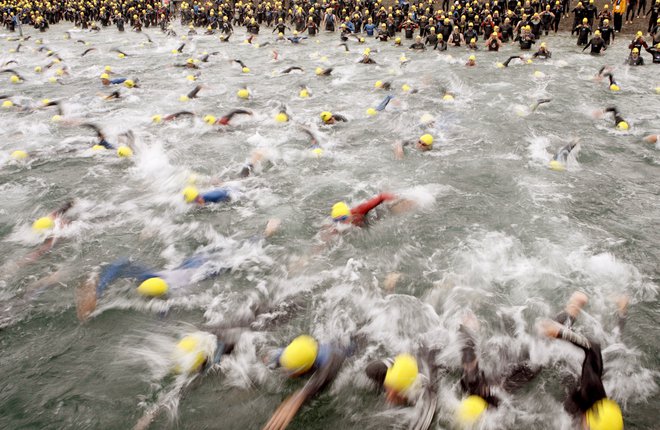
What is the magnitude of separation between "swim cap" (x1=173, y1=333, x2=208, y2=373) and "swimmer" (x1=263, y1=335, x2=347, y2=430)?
678mm

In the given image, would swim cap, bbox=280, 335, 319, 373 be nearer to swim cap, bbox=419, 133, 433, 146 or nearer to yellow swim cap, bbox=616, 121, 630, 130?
swim cap, bbox=419, 133, 433, 146

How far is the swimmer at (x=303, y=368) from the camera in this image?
329 cm

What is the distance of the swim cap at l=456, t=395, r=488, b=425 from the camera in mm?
3137

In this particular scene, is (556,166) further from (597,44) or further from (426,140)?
(597,44)

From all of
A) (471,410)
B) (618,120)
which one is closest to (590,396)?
Answer: (471,410)

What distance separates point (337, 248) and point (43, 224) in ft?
13.7

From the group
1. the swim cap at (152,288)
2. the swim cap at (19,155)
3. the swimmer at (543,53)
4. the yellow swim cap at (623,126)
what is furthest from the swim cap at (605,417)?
the swimmer at (543,53)

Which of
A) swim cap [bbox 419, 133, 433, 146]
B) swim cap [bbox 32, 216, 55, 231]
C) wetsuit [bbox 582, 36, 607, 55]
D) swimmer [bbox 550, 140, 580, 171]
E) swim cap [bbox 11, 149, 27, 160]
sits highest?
wetsuit [bbox 582, 36, 607, 55]

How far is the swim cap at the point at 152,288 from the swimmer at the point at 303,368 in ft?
5.52

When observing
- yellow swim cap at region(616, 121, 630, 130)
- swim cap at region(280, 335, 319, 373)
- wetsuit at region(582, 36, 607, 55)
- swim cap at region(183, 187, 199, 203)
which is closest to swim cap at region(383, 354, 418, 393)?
swim cap at region(280, 335, 319, 373)

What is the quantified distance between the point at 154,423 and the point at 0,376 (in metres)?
1.60

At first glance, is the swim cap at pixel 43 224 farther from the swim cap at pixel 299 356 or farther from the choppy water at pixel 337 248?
the swim cap at pixel 299 356

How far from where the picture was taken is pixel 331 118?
947 centimetres

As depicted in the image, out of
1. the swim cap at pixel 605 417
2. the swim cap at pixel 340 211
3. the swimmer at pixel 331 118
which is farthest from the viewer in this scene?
the swimmer at pixel 331 118
